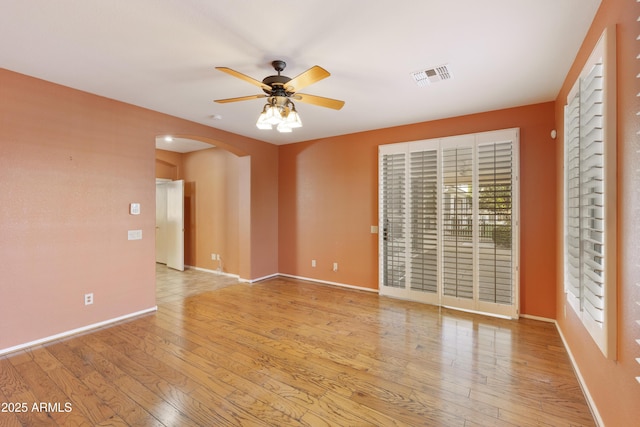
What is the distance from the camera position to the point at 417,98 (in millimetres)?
3363

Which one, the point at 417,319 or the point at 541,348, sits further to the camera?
the point at 417,319

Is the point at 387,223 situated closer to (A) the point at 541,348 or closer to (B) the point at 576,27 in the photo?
(A) the point at 541,348

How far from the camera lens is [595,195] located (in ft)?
5.63

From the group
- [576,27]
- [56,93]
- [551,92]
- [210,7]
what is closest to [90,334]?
[56,93]

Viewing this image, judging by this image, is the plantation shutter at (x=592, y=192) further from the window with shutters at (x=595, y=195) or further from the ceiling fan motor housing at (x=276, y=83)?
the ceiling fan motor housing at (x=276, y=83)

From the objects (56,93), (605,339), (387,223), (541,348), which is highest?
(56,93)

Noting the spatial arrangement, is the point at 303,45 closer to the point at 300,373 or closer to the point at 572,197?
the point at 572,197

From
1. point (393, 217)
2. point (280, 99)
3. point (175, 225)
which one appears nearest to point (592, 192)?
point (280, 99)

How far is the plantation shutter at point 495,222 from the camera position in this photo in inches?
142

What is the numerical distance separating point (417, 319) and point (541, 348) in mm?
1229

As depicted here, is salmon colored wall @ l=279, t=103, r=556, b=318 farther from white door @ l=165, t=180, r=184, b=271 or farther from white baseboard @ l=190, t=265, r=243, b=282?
white door @ l=165, t=180, r=184, b=271

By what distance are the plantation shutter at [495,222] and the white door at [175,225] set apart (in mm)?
5626

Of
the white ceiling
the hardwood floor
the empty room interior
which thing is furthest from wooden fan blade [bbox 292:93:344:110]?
the hardwood floor

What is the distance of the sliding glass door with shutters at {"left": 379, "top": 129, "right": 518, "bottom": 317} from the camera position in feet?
11.9
